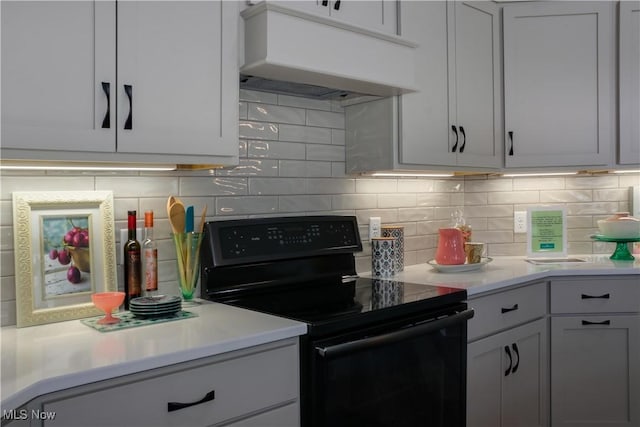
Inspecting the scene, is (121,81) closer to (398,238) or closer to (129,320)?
(129,320)

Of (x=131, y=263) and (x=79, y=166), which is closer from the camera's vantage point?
(x=79, y=166)

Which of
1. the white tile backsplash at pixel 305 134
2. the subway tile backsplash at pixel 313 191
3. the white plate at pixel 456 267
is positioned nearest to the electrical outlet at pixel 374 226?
the subway tile backsplash at pixel 313 191

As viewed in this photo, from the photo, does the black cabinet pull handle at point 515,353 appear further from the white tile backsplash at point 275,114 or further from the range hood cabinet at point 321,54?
the white tile backsplash at point 275,114

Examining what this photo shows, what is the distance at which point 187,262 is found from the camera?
2010 mm

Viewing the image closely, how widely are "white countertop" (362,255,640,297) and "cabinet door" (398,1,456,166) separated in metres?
0.51

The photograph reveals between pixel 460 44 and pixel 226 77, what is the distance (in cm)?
133

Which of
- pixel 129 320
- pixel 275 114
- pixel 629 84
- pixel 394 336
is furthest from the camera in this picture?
pixel 629 84

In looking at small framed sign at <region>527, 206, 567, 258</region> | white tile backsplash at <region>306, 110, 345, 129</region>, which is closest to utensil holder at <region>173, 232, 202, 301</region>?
white tile backsplash at <region>306, 110, 345, 129</region>

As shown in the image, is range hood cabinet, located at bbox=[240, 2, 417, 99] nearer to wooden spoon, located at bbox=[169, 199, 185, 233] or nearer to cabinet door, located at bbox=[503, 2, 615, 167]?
wooden spoon, located at bbox=[169, 199, 185, 233]

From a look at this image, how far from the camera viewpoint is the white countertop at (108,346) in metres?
1.22

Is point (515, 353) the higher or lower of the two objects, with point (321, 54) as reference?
lower

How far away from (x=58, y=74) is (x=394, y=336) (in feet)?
3.99

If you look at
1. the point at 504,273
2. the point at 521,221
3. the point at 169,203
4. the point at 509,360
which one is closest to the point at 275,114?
the point at 169,203

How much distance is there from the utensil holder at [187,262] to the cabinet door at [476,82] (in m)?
1.32
